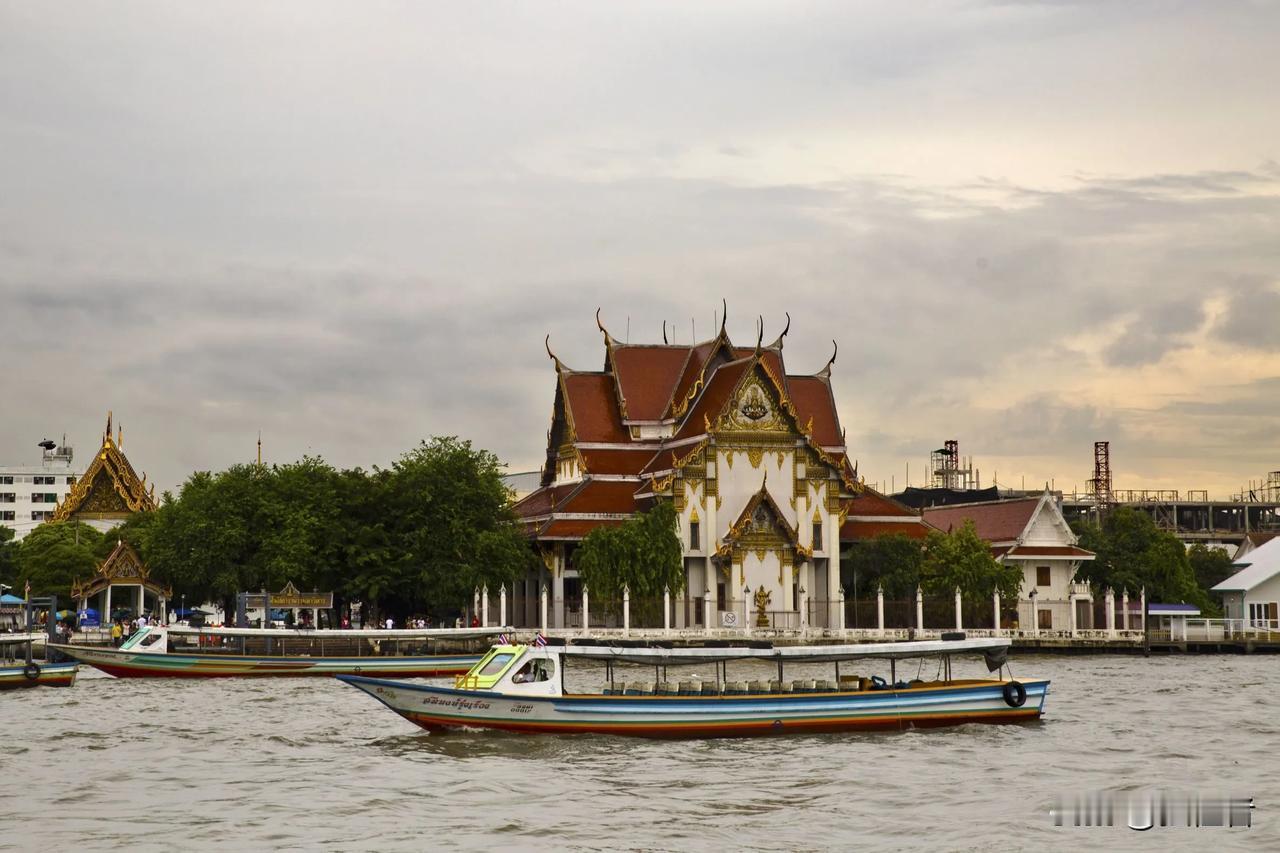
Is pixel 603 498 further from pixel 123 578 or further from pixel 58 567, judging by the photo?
pixel 58 567

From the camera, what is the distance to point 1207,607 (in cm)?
9069

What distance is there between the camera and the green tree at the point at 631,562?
252 ft

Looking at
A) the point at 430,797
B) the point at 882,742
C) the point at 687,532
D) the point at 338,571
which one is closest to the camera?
→ the point at 430,797

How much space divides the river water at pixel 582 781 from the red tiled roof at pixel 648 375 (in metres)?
45.0

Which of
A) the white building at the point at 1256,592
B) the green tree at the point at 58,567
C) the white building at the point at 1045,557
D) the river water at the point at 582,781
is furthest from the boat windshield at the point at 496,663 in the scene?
the green tree at the point at 58,567

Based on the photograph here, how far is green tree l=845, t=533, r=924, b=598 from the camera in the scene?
8156 cm

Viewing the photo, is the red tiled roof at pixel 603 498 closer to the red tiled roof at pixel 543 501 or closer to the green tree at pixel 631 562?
the red tiled roof at pixel 543 501

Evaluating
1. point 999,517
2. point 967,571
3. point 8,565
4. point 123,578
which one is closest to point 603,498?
point 967,571

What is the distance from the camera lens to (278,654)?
60.4m

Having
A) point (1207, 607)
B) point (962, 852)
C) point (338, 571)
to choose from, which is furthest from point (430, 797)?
point (1207, 607)

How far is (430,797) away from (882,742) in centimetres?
1168

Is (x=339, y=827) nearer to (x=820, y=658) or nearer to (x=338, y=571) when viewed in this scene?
(x=820, y=658)

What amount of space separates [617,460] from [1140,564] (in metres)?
26.5

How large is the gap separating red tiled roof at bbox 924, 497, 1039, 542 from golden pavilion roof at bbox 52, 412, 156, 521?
178 feet
